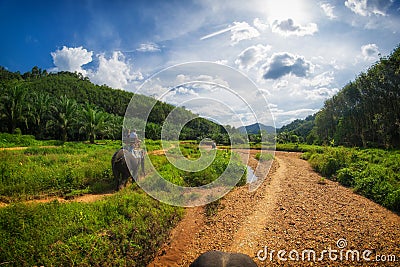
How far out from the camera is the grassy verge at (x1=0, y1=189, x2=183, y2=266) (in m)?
4.07

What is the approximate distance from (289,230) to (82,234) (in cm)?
500

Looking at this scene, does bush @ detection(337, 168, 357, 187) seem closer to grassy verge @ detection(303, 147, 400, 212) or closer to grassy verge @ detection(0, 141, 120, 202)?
grassy verge @ detection(303, 147, 400, 212)

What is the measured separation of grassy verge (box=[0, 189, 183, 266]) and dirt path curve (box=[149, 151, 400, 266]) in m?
0.58

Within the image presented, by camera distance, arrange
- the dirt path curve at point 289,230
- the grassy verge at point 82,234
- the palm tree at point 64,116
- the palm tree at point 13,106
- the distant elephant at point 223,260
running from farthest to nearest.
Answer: the palm tree at point 64,116 < the palm tree at point 13,106 < the dirt path curve at point 289,230 < the grassy verge at point 82,234 < the distant elephant at point 223,260

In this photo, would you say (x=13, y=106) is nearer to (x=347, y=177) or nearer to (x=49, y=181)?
(x=49, y=181)

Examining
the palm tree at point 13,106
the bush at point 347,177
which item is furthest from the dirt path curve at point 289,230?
the palm tree at point 13,106

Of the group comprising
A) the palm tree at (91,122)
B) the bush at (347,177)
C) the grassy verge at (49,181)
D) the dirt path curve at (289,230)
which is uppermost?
the palm tree at (91,122)

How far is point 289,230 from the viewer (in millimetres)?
6141

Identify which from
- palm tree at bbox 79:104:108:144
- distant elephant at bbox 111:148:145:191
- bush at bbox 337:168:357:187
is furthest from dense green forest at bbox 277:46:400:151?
palm tree at bbox 79:104:108:144

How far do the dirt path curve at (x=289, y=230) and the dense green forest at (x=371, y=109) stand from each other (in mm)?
17917

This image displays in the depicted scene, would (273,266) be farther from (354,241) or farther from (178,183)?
(178,183)

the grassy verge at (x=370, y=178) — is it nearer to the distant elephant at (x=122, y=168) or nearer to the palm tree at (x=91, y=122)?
the distant elephant at (x=122, y=168)

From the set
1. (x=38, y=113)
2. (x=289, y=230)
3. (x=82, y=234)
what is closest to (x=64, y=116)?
(x=38, y=113)

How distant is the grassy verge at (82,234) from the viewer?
13.4 feet
